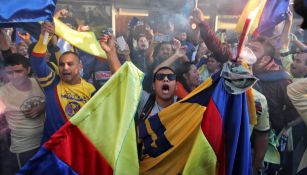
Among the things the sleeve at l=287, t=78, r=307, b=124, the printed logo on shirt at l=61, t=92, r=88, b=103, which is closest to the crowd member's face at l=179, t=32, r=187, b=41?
the printed logo on shirt at l=61, t=92, r=88, b=103

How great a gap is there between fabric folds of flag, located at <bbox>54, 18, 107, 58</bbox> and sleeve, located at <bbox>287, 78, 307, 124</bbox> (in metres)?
1.59

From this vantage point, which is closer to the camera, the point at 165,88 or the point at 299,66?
the point at 165,88

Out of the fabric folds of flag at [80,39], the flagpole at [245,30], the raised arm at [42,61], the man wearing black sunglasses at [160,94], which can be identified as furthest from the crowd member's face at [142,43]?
the flagpole at [245,30]

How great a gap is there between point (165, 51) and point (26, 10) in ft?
6.04

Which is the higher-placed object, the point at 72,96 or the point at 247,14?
the point at 247,14

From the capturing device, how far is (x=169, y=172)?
2.26 meters

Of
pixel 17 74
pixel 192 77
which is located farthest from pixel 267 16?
pixel 17 74

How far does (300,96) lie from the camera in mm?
2641

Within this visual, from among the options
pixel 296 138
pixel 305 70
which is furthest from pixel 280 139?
pixel 305 70

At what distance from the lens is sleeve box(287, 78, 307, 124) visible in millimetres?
2625

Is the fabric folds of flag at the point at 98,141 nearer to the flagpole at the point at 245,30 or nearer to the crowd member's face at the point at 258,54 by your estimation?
the flagpole at the point at 245,30

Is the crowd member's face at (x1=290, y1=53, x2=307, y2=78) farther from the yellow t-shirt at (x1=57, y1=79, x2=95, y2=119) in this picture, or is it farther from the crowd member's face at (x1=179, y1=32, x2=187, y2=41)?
the yellow t-shirt at (x1=57, y1=79, x2=95, y2=119)

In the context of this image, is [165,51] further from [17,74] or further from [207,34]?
[17,74]

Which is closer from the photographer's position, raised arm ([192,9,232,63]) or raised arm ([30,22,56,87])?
raised arm ([30,22,56,87])
